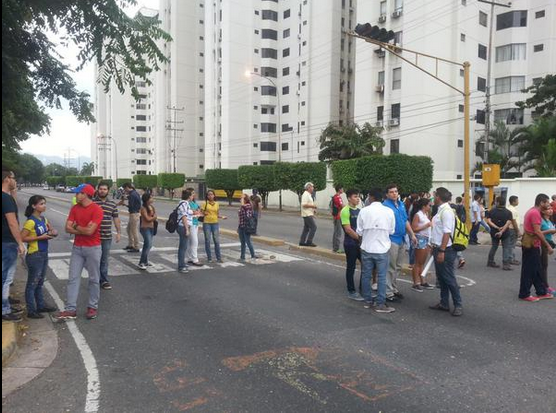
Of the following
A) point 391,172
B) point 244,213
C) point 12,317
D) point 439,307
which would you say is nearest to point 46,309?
point 12,317

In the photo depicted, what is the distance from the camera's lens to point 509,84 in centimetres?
4306

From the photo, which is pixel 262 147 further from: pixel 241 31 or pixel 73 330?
pixel 73 330

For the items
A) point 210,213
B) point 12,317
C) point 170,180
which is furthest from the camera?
point 170,180

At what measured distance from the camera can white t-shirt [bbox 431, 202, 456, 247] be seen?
680 cm

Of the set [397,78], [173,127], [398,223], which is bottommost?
[398,223]

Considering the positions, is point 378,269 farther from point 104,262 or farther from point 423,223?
point 104,262

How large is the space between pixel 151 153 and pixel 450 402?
99.9 metres

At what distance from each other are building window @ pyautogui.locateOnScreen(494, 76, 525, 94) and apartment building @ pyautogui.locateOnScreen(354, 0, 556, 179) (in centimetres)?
8

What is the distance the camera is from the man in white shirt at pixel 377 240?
22.4 feet

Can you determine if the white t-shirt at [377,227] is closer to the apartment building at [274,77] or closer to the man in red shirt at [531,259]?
the man in red shirt at [531,259]

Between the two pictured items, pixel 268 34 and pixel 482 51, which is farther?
pixel 268 34

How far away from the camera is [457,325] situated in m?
6.30

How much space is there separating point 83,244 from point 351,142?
3600 cm

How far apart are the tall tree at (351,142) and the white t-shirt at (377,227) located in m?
34.3
